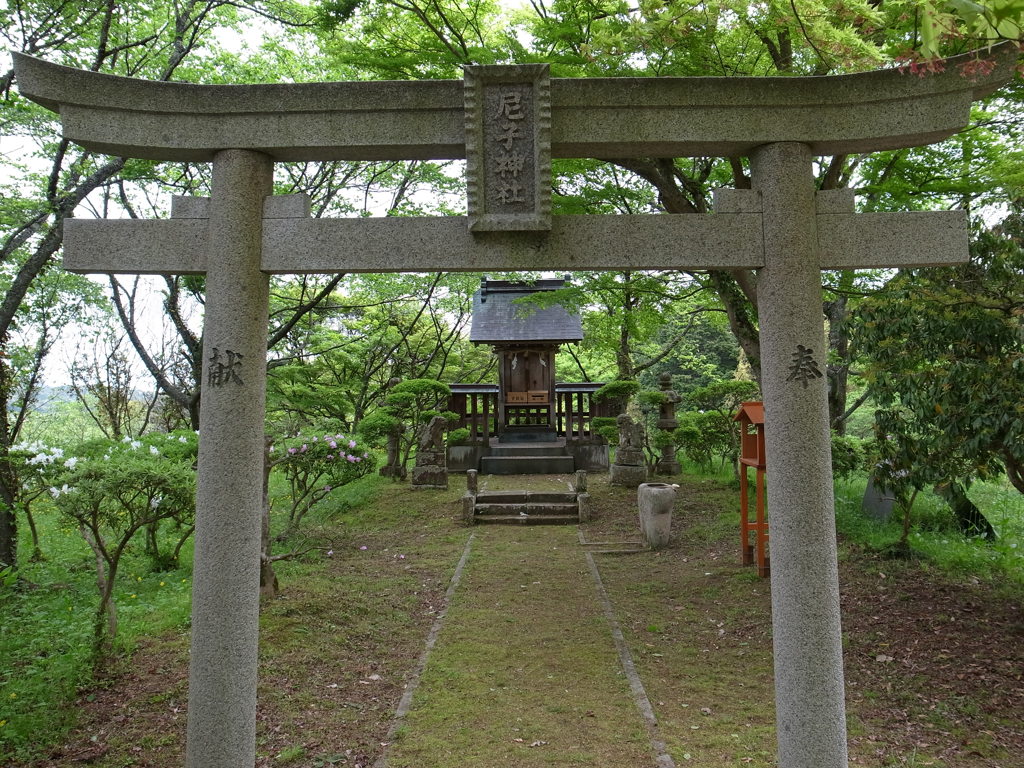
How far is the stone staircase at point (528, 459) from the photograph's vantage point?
53.2 ft

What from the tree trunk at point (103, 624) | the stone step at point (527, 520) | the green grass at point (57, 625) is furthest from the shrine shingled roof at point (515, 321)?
the tree trunk at point (103, 624)

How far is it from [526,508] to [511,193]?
9.33 m

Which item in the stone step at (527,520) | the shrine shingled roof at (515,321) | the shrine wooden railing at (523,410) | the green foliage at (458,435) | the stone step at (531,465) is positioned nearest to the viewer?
the stone step at (527,520)

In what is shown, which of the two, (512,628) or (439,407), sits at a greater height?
(439,407)

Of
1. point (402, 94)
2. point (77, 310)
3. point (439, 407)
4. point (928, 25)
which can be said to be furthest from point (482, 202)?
point (439, 407)

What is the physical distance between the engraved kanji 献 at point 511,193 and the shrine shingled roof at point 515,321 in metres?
12.9

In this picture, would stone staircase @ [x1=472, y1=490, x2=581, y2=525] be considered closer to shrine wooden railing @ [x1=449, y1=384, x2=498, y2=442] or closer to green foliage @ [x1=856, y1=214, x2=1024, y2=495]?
shrine wooden railing @ [x1=449, y1=384, x2=498, y2=442]

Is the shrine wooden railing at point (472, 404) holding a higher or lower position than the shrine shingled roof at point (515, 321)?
lower

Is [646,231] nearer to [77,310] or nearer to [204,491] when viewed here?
[204,491]

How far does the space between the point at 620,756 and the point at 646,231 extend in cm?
344

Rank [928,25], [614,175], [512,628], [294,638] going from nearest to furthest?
[928,25] < [294,638] < [512,628] < [614,175]

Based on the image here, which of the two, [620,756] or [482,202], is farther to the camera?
[620,756]

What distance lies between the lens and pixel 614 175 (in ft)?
29.6

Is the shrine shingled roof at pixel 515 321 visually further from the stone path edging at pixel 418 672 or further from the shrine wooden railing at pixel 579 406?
the stone path edging at pixel 418 672
